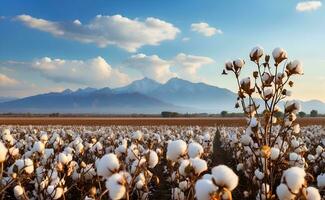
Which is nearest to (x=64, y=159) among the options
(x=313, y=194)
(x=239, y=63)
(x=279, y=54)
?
(x=239, y=63)

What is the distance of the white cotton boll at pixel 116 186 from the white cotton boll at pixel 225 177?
67cm

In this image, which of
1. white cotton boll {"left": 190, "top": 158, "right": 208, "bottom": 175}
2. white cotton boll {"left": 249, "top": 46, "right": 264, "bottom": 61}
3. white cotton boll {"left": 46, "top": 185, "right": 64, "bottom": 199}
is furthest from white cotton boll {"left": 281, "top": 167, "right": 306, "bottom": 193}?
white cotton boll {"left": 46, "top": 185, "right": 64, "bottom": 199}

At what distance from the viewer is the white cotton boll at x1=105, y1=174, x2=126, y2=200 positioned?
2.87 metres

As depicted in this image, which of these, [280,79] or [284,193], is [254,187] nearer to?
[280,79]

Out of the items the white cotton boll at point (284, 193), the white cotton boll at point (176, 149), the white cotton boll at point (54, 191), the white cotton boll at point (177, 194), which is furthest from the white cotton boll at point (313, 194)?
the white cotton boll at point (54, 191)

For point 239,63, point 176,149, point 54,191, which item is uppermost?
point 239,63

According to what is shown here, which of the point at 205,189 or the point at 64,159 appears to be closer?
the point at 205,189

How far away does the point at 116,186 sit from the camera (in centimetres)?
288

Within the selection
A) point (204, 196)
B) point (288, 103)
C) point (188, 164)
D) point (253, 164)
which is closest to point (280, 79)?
point (288, 103)

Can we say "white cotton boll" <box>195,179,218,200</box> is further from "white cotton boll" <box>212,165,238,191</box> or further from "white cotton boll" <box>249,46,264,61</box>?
"white cotton boll" <box>249,46,264,61</box>

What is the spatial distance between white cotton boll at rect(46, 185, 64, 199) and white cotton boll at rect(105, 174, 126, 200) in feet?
6.76

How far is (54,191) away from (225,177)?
324 cm

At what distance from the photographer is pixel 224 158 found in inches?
464

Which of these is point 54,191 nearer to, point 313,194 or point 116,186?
point 116,186
